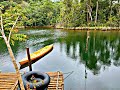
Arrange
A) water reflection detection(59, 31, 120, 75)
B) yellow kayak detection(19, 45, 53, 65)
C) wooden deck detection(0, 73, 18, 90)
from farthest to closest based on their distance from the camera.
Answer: water reflection detection(59, 31, 120, 75) → yellow kayak detection(19, 45, 53, 65) → wooden deck detection(0, 73, 18, 90)

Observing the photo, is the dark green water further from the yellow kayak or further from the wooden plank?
the wooden plank

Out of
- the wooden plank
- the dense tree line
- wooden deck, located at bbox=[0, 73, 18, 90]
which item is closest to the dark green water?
the wooden plank

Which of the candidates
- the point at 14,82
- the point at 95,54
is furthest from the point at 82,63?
the point at 14,82

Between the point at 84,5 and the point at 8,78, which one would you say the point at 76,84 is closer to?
the point at 8,78

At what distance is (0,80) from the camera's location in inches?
433

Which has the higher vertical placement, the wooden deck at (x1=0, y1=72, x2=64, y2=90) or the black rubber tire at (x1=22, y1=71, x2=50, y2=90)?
the black rubber tire at (x1=22, y1=71, x2=50, y2=90)

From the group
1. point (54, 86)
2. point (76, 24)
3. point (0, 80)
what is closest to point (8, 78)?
point (0, 80)

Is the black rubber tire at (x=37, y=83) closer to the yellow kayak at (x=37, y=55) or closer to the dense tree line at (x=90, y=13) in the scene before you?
the yellow kayak at (x=37, y=55)

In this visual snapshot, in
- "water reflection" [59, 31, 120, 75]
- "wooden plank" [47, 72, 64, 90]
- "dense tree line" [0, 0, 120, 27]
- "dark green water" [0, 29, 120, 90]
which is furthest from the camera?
"dense tree line" [0, 0, 120, 27]

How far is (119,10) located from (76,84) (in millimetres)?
33326

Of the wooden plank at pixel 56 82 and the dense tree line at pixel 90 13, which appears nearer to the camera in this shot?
the wooden plank at pixel 56 82

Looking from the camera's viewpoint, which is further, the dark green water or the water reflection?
the water reflection

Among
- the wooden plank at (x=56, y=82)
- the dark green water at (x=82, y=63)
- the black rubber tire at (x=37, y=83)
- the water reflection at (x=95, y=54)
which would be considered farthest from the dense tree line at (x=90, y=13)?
the black rubber tire at (x=37, y=83)

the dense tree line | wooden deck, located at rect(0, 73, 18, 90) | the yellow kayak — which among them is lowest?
the yellow kayak
